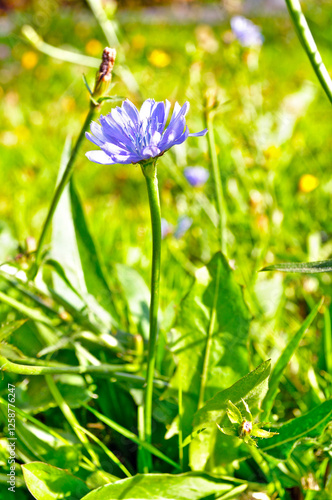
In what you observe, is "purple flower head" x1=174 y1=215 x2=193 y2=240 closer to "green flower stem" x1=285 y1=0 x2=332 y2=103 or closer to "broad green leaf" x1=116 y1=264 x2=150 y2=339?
"broad green leaf" x1=116 y1=264 x2=150 y2=339

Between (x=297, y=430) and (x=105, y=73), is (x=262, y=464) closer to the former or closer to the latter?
(x=297, y=430)

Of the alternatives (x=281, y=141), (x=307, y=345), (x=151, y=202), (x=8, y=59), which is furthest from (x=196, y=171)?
(x=8, y=59)

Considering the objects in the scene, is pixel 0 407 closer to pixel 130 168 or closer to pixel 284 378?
pixel 284 378

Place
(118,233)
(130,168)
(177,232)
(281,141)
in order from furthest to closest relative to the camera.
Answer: (130,168) → (281,141) → (118,233) → (177,232)

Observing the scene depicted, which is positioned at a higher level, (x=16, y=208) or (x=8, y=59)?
(x=8, y=59)

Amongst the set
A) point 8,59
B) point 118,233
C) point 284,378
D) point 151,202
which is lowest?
point 284,378

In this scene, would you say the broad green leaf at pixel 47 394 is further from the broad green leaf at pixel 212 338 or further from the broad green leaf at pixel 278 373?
the broad green leaf at pixel 278 373

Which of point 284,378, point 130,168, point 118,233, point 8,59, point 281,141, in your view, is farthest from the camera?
point 8,59

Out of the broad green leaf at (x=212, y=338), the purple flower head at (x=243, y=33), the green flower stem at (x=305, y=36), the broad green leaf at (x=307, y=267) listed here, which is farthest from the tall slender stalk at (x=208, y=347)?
the purple flower head at (x=243, y=33)
